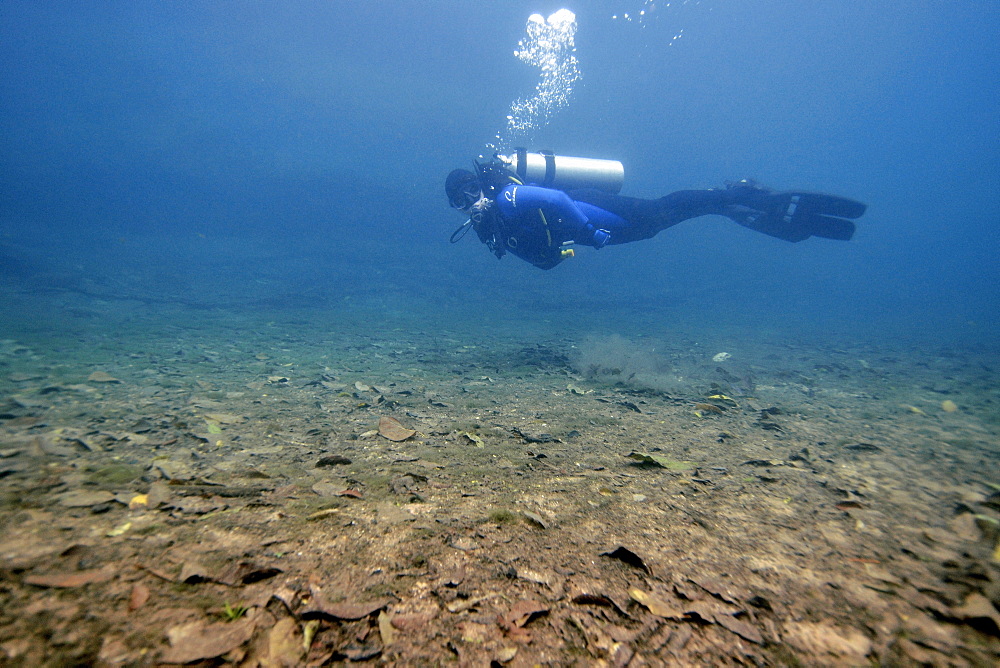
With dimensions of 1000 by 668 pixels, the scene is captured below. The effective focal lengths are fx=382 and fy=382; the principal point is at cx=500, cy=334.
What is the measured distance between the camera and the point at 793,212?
26.1 feet

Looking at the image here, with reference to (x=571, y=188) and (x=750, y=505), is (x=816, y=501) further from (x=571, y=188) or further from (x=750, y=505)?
(x=571, y=188)

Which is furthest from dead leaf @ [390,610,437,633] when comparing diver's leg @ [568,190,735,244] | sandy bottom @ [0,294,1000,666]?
diver's leg @ [568,190,735,244]

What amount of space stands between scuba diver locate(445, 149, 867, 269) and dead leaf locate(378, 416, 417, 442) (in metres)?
4.31

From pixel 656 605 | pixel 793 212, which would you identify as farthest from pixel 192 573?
pixel 793 212

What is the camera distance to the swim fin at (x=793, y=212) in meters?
7.60

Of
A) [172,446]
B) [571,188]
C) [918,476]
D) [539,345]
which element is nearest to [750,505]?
[918,476]

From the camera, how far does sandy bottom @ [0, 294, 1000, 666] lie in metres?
1.21

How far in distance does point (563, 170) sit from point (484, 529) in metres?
8.91

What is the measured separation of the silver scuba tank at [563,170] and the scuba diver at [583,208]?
0.07 ft

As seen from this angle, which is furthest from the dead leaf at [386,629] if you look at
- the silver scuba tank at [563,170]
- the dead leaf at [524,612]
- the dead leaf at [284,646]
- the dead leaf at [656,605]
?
the silver scuba tank at [563,170]

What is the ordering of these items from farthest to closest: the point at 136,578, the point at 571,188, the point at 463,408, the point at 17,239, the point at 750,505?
the point at 17,239 < the point at 571,188 < the point at 463,408 < the point at 750,505 < the point at 136,578

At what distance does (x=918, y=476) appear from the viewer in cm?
284

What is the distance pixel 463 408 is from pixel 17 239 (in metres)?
36.1

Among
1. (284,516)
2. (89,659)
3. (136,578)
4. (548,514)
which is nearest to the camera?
(89,659)
